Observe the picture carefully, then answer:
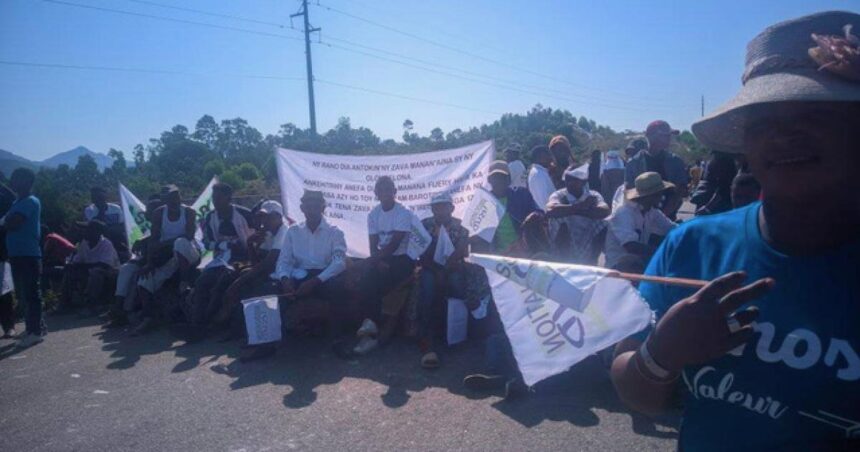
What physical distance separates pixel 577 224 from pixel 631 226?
698mm

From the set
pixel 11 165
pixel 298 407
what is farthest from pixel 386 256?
pixel 11 165

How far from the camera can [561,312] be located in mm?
1986

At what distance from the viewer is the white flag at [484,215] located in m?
5.98

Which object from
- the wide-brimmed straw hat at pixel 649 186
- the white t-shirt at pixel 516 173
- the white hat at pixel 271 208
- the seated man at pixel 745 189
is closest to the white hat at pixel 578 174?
the wide-brimmed straw hat at pixel 649 186

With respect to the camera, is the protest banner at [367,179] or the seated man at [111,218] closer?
the protest banner at [367,179]

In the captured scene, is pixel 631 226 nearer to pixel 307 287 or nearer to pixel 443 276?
pixel 443 276

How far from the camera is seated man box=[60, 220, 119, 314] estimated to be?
833 cm

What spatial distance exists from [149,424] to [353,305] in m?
2.47

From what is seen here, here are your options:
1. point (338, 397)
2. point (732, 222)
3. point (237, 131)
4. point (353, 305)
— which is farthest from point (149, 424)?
point (237, 131)

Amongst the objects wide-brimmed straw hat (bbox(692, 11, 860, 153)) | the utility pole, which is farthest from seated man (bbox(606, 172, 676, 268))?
the utility pole

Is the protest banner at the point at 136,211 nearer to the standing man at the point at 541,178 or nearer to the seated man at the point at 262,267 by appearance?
the seated man at the point at 262,267

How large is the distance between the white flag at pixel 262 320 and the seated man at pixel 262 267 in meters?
0.77

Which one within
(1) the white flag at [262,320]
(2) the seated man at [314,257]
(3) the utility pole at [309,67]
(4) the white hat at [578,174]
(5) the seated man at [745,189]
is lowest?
(1) the white flag at [262,320]

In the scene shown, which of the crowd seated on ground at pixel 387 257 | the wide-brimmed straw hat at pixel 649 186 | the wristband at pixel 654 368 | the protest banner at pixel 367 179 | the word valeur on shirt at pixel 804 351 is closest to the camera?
the word valeur on shirt at pixel 804 351
